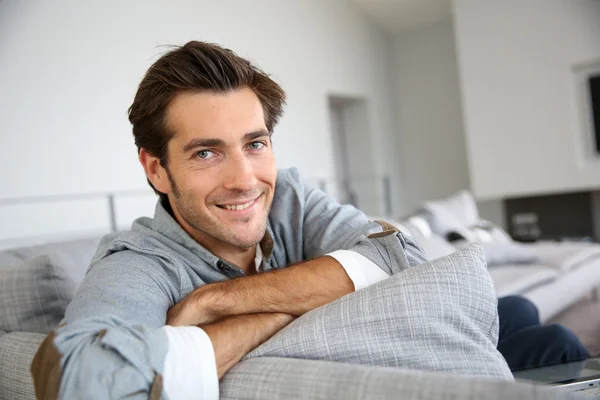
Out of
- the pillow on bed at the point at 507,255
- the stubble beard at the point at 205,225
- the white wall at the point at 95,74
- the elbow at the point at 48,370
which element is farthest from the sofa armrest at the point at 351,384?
the white wall at the point at 95,74

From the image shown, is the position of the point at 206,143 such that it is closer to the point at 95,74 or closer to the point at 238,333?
the point at 238,333

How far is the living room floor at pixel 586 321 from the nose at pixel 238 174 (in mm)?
1225

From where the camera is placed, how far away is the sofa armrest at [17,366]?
1234 millimetres

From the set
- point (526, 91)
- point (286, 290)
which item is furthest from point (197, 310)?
point (526, 91)

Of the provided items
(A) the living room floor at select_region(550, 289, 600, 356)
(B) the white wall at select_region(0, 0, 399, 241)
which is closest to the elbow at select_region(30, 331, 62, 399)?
(A) the living room floor at select_region(550, 289, 600, 356)

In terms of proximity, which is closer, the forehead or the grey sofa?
the grey sofa

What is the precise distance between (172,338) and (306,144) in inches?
223

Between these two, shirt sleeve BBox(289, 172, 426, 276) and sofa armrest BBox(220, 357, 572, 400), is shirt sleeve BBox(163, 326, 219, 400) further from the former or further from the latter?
shirt sleeve BBox(289, 172, 426, 276)

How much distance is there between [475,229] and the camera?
4.18m

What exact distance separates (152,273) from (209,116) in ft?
1.15

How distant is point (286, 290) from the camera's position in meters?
1.16

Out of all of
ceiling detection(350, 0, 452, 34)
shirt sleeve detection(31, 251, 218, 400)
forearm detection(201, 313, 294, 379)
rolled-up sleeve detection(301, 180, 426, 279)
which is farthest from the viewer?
ceiling detection(350, 0, 452, 34)

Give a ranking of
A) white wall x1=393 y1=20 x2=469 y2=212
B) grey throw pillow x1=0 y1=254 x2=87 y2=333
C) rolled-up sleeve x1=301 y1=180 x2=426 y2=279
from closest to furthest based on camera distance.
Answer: rolled-up sleeve x1=301 y1=180 x2=426 y2=279, grey throw pillow x1=0 y1=254 x2=87 y2=333, white wall x1=393 y1=20 x2=469 y2=212

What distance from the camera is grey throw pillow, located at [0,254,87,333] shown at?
160 cm
